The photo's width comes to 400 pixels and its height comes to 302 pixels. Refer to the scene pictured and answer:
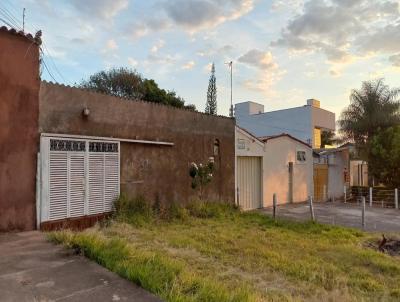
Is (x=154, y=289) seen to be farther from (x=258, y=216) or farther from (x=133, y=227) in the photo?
(x=258, y=216)

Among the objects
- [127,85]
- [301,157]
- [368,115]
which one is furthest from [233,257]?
[127,85]

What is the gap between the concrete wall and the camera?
17.1 m

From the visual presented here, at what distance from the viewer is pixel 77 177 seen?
905 centimetres

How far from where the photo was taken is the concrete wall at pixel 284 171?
17.1 m

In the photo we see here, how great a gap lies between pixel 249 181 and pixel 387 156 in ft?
32.6

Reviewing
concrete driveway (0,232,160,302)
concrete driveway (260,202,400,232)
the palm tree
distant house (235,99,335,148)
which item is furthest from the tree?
concrete driveway (0,232,160,302)

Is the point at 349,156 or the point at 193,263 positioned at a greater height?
the point at 349,156

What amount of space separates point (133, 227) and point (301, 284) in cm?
478

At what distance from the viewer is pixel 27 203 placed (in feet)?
26.0

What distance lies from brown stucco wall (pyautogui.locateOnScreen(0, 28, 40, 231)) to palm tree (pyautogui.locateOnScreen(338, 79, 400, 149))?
2044cm

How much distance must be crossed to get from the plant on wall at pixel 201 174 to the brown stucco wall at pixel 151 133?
0.22m

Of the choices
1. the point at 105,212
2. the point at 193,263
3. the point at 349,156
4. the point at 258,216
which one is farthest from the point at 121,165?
the point at 349,156

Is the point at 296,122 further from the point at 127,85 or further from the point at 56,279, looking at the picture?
the point at 56,279

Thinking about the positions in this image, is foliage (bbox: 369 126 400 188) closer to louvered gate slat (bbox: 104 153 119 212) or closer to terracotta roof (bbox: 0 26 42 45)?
louvered gate slat (bbox: 104 153 119 212)
